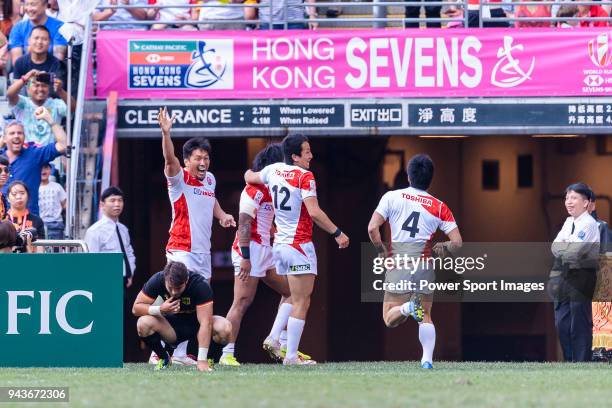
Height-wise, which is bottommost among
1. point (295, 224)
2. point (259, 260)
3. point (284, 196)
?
point (259, 260)

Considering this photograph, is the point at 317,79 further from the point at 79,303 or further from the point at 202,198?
the point at 79,303

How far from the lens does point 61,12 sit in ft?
53.1

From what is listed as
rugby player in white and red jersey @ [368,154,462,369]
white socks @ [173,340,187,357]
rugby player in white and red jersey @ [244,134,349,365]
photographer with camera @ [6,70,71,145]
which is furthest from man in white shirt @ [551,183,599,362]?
photographer with camera @ [6,70,71,145]

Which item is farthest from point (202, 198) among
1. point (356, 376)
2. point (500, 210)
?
point (500, 210)

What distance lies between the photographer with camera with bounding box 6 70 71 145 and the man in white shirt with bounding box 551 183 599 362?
19.5 ft

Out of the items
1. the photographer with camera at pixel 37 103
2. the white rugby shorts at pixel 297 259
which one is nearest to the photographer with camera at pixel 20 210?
the photographer with camera at pixel 37 103

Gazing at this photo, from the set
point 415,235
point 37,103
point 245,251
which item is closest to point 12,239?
point 245,251

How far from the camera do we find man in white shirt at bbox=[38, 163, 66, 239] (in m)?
15.5

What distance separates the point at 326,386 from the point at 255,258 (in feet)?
11.3

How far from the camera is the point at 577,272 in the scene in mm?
14242

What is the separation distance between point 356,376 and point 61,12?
709 centimetres

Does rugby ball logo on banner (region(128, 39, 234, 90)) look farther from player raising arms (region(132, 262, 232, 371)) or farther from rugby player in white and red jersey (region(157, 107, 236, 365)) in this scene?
player raising arms (region(132, 262, 232, 371))

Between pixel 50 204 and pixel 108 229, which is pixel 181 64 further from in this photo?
pixel 108 229

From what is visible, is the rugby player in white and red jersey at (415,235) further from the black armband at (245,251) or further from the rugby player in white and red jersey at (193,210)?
the rugby player in white and red jersey at (193,210)
